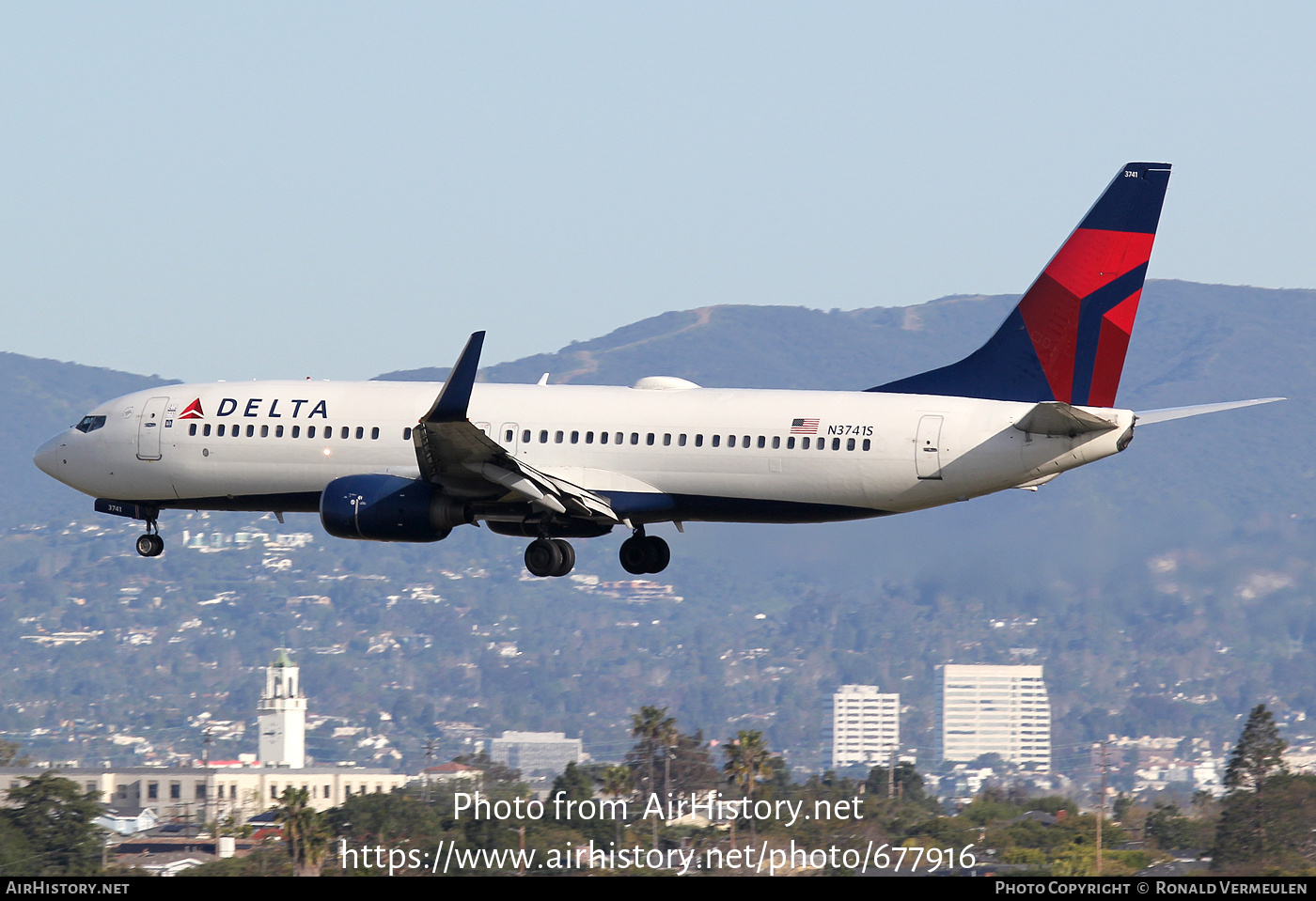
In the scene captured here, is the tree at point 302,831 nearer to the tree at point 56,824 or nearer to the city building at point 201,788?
the tree at point 56,824

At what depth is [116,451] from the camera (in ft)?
166

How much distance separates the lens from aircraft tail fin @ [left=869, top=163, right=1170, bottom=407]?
4541cm

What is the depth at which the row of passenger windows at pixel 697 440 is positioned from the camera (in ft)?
147

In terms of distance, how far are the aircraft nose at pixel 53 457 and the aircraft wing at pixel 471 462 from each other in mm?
11984

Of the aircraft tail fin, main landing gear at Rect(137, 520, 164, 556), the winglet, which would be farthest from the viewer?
main landing gear at Rect(137, 520, 164, 556)

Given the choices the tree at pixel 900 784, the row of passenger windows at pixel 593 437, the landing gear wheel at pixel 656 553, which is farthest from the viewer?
the tree at pixel 900 784

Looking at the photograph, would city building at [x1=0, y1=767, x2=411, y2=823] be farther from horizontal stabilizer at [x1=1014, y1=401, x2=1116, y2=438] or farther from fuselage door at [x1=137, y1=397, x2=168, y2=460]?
horizontal stabilizer at [x1=1014, y1=401, x2=1116, y2=438]

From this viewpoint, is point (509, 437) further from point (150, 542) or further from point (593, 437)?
point (150, 542)

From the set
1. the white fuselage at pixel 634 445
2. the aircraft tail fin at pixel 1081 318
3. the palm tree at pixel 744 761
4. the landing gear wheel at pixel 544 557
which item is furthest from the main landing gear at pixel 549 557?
the palm tree at pixel 744 761

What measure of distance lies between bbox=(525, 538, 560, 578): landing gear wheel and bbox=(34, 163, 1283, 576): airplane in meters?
0.05

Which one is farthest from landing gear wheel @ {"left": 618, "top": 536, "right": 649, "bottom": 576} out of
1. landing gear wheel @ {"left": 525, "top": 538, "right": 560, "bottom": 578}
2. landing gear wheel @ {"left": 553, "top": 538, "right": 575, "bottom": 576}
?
landing gear wheel @ {"left": 525, "top": 538, "right": 560, "bottom": 578}

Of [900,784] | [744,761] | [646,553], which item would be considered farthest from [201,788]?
[646,553]
